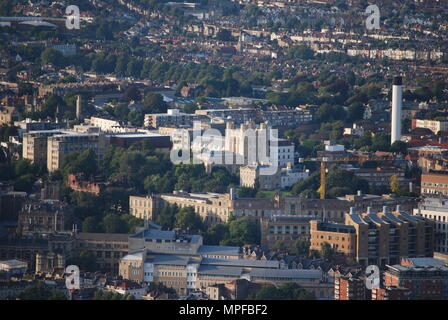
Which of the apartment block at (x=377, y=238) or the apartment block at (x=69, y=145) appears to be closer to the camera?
the apartment block at (x=377, y=238)

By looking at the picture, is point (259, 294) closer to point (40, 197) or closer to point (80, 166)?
point (40, 197)

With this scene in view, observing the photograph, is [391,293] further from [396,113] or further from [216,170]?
[396,113]

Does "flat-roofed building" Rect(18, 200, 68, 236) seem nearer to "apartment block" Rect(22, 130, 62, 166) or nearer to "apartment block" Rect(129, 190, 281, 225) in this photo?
"apartment block" Rect(129, 190, 281, 225)

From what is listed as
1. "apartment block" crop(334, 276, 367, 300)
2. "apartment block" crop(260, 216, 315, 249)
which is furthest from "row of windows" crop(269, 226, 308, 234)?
"apartment block" crop(334, 276, 367, 300)

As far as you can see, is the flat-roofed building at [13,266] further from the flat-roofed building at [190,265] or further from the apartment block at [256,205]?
the apartment block at [256,205]

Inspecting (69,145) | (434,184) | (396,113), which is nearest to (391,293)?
(434,184)

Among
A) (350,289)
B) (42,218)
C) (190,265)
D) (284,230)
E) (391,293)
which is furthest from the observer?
(42,218)

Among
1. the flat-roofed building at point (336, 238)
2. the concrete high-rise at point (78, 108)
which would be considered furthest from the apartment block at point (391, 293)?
the concrete high-rise at point (78, 108)

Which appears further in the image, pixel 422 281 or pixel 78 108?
pixel 78 108
